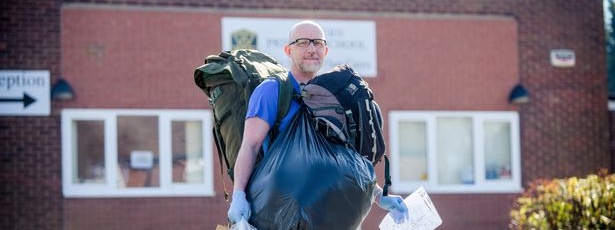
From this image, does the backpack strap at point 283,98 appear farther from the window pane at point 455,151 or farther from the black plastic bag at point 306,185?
the window pane at point 455,151

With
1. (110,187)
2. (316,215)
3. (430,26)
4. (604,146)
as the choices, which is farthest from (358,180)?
(604,146)

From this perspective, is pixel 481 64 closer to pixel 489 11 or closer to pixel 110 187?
pixel 489 11

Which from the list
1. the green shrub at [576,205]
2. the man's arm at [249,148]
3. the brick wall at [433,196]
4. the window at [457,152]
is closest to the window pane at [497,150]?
the window at [457,152]

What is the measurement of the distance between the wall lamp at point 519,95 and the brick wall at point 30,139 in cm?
573

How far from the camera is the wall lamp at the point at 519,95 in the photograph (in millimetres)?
12336

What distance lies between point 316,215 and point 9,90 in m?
7.64

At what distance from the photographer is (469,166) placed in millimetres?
12562

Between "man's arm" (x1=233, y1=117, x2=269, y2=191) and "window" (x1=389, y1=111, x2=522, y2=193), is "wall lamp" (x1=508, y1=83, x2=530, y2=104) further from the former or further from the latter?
"man's arm" (x1=233, y1=117, x2=269, y2=191)

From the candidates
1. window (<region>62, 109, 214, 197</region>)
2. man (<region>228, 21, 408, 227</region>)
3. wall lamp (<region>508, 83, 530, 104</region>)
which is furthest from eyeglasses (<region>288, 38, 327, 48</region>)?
wall lamp (<region>508, 83, 530, 104</region>)

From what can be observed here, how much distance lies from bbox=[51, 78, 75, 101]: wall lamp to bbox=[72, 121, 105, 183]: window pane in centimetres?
42

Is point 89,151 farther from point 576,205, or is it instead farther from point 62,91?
point 576,205

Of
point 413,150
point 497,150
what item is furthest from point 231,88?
point 497,150

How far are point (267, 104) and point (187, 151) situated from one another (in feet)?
24.4

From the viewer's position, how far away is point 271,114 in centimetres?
431
